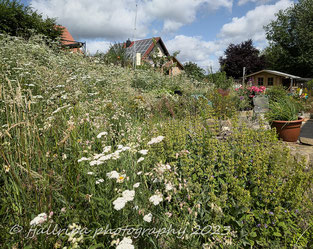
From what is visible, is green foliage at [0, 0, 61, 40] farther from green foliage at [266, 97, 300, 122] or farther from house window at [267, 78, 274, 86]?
house window at [267, 78, 274, 86]

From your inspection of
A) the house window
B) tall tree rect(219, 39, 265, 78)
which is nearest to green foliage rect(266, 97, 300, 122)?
the house window

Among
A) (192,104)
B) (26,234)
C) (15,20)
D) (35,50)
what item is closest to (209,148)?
(26,234)

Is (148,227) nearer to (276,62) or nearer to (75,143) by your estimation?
(75,143)

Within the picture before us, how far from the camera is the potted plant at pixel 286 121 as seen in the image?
533cm

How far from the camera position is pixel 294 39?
30.4 metres

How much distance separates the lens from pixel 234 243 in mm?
1588

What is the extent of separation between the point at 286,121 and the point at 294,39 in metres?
32.5

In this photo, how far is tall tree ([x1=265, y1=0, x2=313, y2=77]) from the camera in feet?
94.0

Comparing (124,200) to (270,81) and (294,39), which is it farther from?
(294,39)

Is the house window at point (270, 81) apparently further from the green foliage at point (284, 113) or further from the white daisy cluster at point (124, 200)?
the white daisy cluster at point (124, 200)

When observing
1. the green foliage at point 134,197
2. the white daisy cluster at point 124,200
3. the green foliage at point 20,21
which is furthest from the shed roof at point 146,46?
the white daisy cluster at point 124,200

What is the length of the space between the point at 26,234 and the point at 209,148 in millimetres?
1701

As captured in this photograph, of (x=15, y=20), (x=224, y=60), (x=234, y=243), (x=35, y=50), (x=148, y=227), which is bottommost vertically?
(x=234, y=243)

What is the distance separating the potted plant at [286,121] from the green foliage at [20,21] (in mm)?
10890
